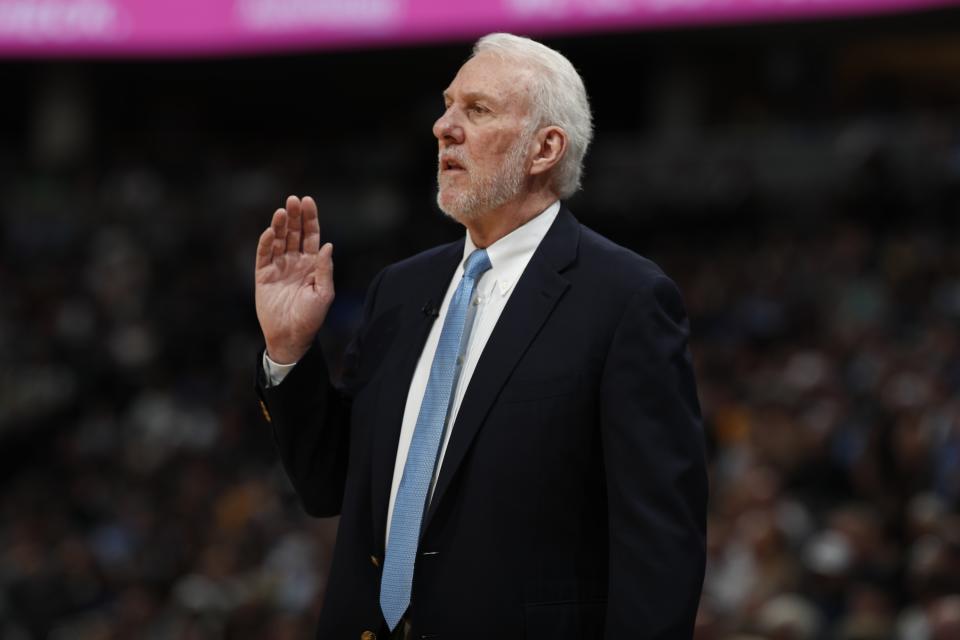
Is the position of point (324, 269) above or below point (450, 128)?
below

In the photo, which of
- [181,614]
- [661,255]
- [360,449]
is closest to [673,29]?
[661,255]

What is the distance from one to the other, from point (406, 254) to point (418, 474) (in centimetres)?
824

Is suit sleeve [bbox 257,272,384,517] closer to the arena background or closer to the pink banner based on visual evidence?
the arena background

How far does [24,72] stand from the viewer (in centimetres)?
1345

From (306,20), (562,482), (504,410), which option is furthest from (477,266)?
(306,20)

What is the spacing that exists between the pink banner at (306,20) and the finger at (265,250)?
5166mm

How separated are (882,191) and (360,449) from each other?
6954mm

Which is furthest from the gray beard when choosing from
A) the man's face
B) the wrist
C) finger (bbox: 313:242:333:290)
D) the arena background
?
the arena background

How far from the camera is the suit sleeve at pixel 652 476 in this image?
6.66 ft

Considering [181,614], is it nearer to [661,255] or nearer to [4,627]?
[4,627]

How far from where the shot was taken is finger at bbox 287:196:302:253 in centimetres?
243

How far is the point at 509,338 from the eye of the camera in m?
2.22

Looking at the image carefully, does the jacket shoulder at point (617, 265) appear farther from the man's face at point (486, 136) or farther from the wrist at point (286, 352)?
the wrist at point (286, 352)

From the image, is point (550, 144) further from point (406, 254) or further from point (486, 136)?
point (406, 254)
